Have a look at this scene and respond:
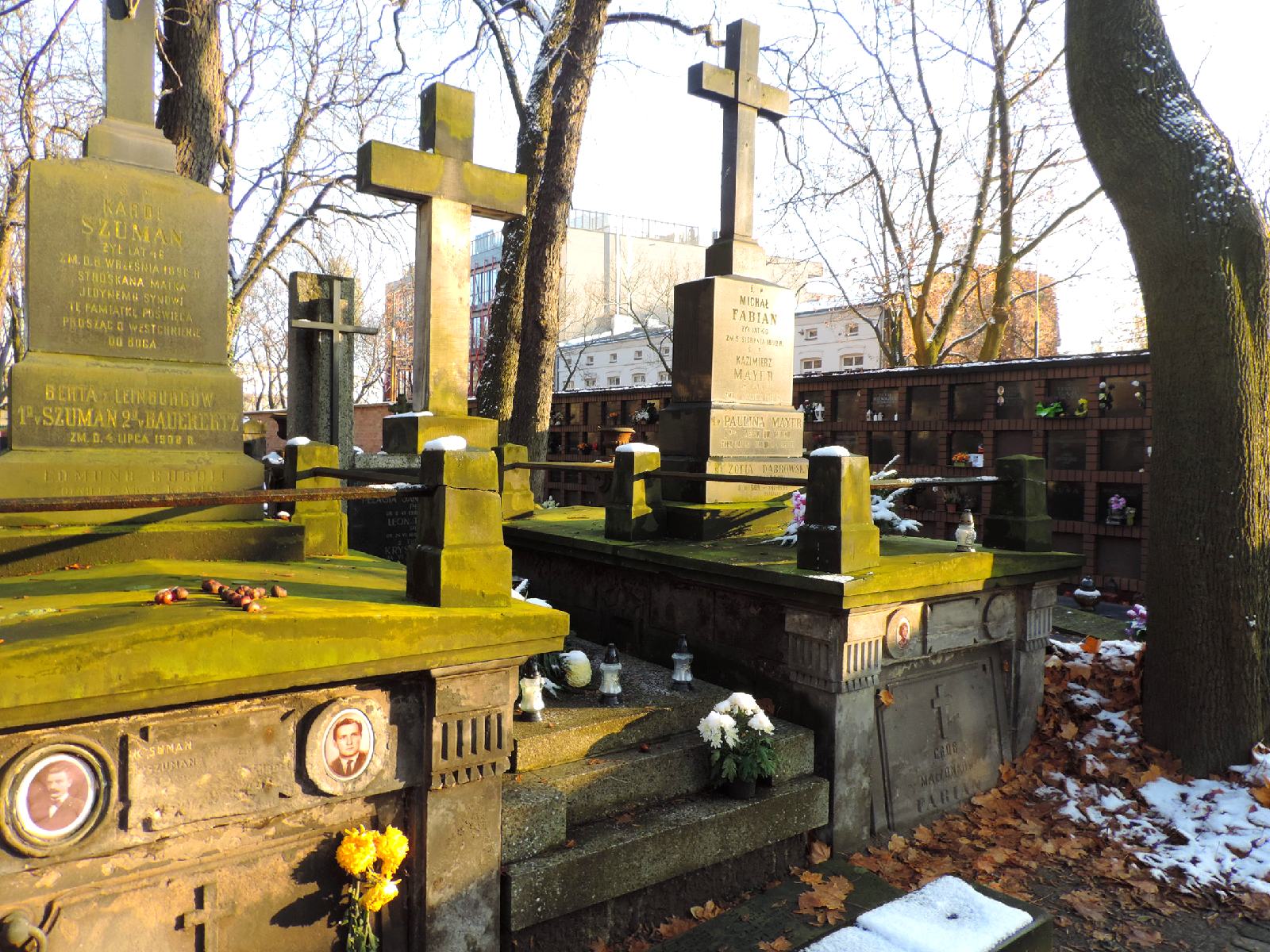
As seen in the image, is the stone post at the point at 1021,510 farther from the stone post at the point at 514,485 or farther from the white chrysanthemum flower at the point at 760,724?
the stone post at the point at 514,485

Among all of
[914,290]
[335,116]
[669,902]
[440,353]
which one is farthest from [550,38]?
[914,290]

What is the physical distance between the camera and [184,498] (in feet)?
10.8

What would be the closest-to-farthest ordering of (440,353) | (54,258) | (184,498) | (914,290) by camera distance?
1. (184,498)
2. (54,258)
3. (440,353)
4. (914,290)

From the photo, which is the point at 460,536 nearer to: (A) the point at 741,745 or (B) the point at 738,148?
(A) the point at 741,745

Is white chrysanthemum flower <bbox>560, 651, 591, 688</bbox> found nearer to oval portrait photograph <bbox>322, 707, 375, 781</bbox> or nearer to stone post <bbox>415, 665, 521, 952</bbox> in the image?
stone post <bbox>415, 665, 521, 952</bbox>

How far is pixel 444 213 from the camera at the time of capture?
688 cm

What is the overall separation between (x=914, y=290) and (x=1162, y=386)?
18.2m

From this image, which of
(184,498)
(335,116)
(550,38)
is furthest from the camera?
(335,116)

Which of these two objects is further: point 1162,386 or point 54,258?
point 1162,386

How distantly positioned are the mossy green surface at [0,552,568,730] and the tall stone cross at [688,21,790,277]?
15.3 ft

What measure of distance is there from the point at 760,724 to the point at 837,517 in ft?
4.42

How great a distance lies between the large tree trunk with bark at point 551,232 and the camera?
1105 centimetres

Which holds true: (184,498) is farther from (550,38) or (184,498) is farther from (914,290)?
(914,290)

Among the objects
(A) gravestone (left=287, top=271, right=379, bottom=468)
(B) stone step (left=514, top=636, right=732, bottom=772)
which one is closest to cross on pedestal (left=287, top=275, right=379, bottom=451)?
(A) gravestone (left=287, top=271, right=379, bottom=468)
